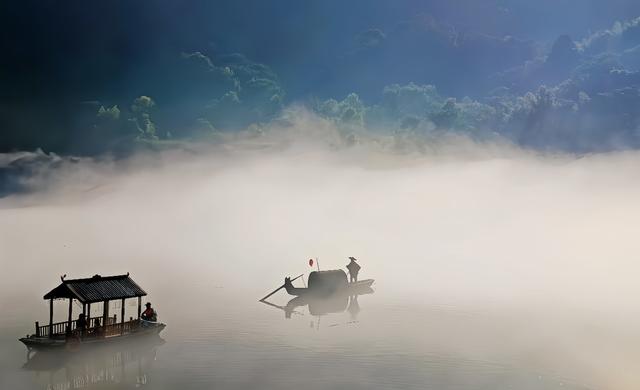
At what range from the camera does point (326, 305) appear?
64250mm

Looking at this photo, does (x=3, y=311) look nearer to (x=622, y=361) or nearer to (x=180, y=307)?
(x=180, y=307)

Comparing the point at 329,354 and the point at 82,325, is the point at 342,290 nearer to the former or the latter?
the point at 329,354

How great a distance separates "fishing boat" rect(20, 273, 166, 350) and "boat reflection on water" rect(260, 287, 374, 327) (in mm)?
15122

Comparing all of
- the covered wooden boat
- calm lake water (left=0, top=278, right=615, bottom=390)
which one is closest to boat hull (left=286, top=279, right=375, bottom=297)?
the covered wooden boat

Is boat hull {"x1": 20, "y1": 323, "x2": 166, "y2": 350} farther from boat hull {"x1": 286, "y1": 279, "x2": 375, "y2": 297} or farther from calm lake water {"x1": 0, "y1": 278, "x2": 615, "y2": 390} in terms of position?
boat hull {"x1": 286, "y1": 279, "x2": 375, "y2": 297}

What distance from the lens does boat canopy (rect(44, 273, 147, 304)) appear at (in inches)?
1581

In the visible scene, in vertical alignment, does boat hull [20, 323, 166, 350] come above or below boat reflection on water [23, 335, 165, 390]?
above

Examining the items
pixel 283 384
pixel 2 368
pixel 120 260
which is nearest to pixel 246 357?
pixel 283 384

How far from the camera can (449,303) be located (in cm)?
6425

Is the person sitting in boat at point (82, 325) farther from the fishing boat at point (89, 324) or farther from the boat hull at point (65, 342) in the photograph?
the boat hull at point (65, 342)

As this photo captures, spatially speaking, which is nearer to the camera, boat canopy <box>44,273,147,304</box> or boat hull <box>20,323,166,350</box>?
boat hull <box>20,323,166,350</box>

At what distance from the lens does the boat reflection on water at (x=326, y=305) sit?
58875 mm

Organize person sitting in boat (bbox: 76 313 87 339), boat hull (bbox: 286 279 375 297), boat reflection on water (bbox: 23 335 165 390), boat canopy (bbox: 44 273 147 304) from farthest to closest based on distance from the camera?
1. boat hull (bbox: 286 279 375 297)
2. person sitting in boat (bbox: 76 313 87 339)
3. boat canopy (bbox: 44 273 147 304)
4. boat reflection on water (bbox: 23 335 165 390)

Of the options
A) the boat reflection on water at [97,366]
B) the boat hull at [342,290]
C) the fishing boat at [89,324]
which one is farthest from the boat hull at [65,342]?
the boat hull at [342,290]
